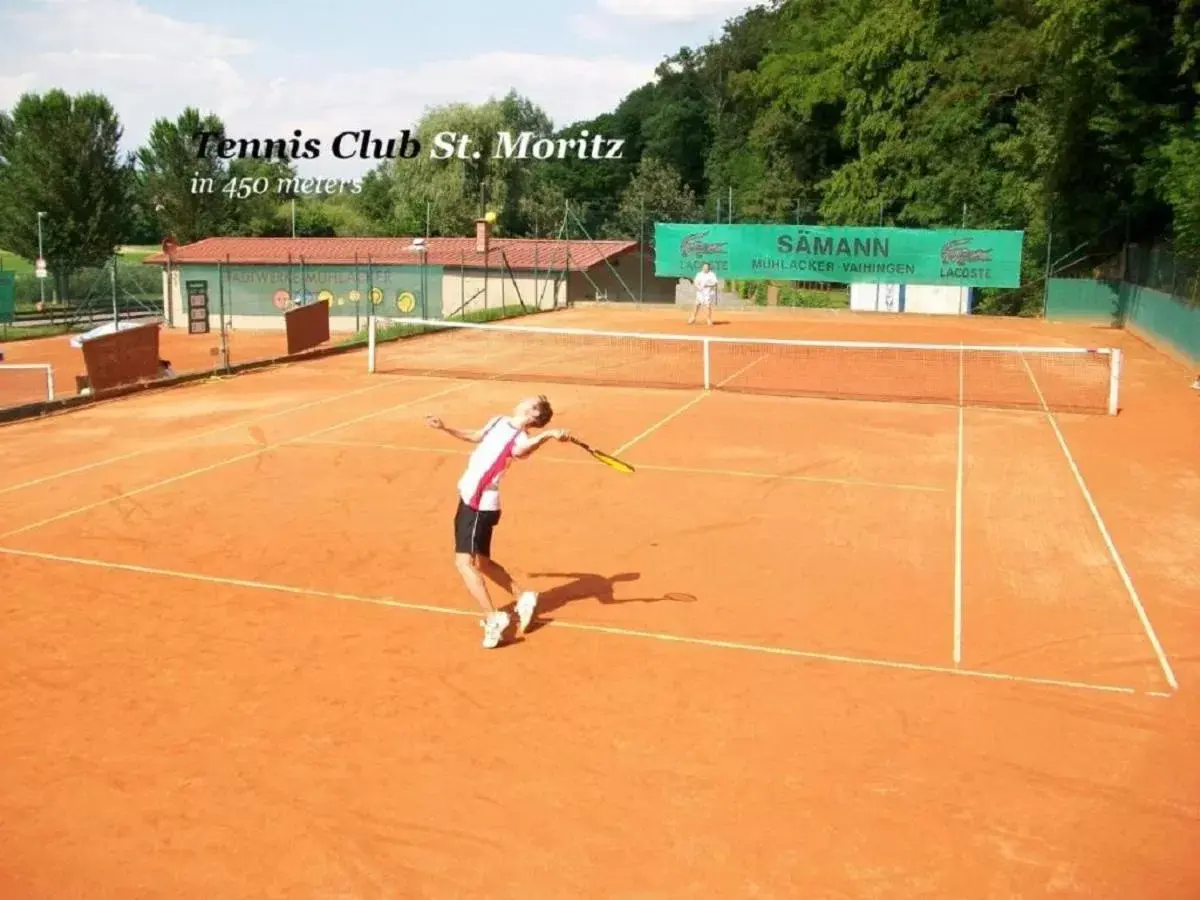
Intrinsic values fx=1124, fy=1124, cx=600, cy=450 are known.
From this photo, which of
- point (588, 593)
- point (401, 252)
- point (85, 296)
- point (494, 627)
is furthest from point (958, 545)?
point (85, 296)

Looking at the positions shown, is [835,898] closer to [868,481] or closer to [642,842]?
[642,842]

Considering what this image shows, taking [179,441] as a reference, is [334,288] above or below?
above

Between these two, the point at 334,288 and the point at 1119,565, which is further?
the point at 334,288

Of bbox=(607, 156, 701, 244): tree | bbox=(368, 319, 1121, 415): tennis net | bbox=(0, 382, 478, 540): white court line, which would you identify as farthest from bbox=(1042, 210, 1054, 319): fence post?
bbox=(607, 156, 701, 244): tree

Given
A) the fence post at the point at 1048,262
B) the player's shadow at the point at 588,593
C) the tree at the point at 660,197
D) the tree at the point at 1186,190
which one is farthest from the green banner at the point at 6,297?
the tree at the point at 1186,190

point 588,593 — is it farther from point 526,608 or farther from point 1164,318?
point 1164,318

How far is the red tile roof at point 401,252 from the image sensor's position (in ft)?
143

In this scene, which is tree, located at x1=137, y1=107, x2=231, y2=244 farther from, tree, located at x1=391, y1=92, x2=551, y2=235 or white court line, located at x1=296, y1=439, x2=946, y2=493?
white court line, located at x1=296, y1=439, x2=946, y2=493

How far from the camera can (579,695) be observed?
765cm

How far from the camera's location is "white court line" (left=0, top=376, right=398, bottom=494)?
13.6 metres

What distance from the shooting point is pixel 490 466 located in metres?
8.25

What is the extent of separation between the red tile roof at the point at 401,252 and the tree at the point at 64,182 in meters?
12.3

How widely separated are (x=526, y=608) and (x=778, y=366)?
17617 millimetres

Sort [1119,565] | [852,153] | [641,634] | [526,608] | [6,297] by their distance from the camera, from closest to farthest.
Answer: [526,608], [641,634], [1119,565], [6,297], [852,153]
